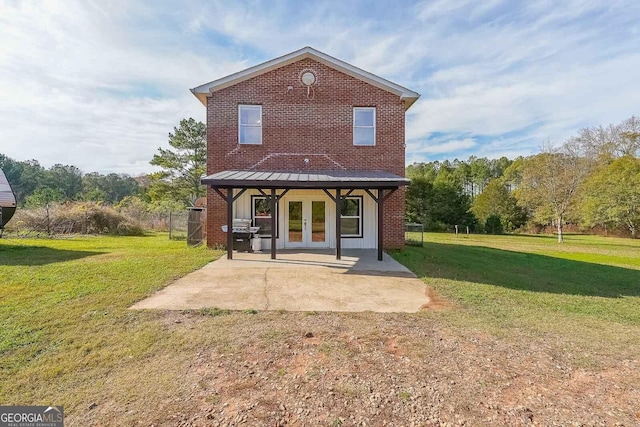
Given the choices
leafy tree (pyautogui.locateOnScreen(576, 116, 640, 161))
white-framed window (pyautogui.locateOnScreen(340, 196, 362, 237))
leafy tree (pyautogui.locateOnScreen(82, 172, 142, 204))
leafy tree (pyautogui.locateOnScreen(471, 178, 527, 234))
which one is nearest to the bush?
white-framed window (pyautogui.locateOnScreen(340, 196, 362, 237))

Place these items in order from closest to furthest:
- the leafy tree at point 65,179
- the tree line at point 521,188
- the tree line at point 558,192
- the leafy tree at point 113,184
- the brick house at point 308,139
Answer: the brick house at point 308,139
the tree line at point 558,192
the tree line at point 521,188
the leafy tree at point 65,179
the leafy tree at point 113,184

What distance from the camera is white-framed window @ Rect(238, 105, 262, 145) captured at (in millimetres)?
12750

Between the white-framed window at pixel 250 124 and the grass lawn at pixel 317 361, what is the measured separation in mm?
7631

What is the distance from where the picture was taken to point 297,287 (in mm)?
7062

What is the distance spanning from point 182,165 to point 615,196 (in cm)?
4239

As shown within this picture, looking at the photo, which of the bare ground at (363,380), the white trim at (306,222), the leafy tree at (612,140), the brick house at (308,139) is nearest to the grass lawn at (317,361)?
the bare ground at (363,380)

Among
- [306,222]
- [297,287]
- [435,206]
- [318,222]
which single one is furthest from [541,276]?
[435,206]

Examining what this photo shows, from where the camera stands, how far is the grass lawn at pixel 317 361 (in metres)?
2.87

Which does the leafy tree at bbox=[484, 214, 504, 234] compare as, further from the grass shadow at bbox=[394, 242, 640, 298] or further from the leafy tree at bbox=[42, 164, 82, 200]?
the leafy tree at bbox=[42, 164, 82, 200]

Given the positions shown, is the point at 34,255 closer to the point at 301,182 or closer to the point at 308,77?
the point at 301,182

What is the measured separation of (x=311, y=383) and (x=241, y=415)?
0.76 m

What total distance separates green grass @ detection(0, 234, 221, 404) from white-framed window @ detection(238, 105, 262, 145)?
5600 millimetres

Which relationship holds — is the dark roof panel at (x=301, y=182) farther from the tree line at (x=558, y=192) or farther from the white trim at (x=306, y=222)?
the tree line at (x=558, y=192)

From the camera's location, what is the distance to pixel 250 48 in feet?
46.2
